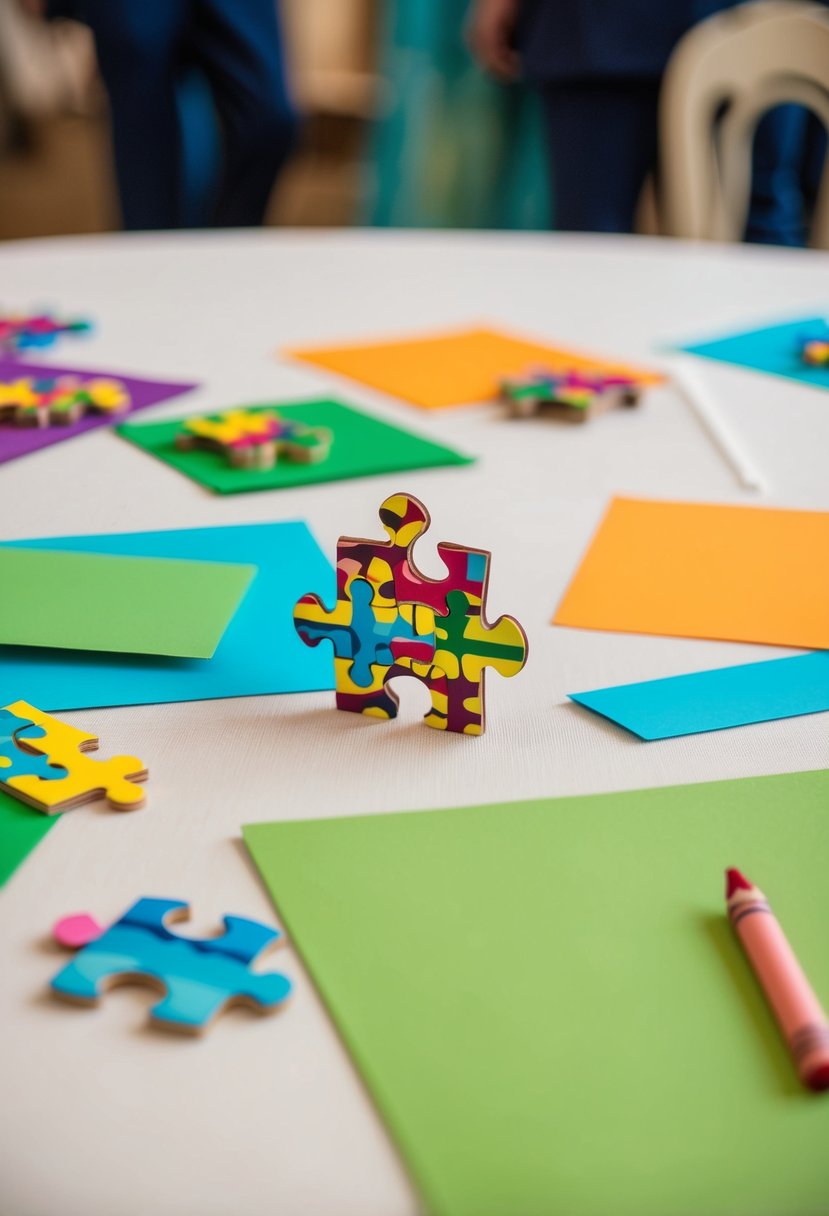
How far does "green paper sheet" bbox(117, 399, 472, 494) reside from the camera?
980 millimetres

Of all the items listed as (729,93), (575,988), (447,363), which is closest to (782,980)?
(575,988)

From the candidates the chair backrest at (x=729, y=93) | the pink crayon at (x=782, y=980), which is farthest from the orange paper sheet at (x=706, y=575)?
the chair backrest at (x=729, y=93)

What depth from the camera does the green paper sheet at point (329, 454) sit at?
38.6 inches

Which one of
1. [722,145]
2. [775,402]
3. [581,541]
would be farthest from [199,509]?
[722,145]

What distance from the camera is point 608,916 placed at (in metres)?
0.50

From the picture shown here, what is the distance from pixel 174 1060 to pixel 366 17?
5.68m

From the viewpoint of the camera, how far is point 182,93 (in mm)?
2463

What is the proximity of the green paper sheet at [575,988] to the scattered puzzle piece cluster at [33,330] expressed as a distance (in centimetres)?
89

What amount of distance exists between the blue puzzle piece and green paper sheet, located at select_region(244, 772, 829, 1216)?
107mm

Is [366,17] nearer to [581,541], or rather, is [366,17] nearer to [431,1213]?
[581,541]

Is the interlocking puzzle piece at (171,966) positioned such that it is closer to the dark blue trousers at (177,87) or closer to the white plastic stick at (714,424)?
the white plastic stick at (714,424)

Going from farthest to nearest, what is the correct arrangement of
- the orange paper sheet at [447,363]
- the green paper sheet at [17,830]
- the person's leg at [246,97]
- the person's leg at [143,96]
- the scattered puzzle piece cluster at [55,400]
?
the person's leg at [246,97] < the person's leg at [143,96] < the orange paper sheet at [447,363] < the scattered puzzle piece cluster at [55,400] < the green paper sheet at [17,830]

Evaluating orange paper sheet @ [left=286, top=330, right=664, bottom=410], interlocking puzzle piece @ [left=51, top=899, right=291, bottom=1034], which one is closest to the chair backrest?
orange paper sheet @ [left=286, top=330, right=664, bottom=410]

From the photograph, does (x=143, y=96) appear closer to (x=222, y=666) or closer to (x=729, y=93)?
(x=729, y=93)
